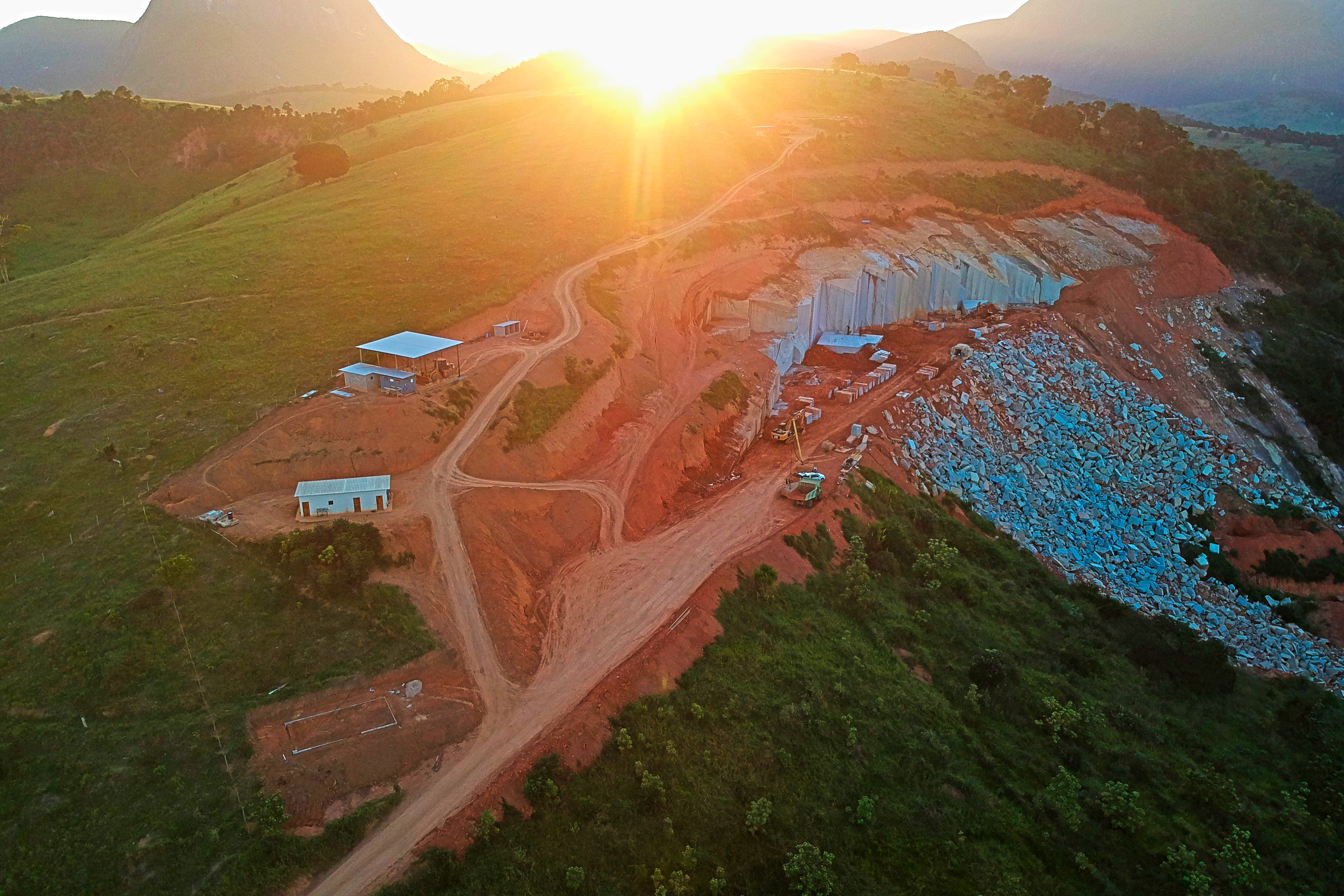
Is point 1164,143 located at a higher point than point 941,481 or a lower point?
higher

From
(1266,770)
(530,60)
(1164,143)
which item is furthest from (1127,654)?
(530,60)

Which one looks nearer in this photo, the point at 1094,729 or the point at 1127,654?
the point at 1094,729

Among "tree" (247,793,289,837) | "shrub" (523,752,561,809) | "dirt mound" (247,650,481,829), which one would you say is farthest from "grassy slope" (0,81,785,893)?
"shrub" (523,752,561,809)

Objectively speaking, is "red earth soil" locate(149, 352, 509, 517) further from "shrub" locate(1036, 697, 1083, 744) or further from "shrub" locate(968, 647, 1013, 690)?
"shrub" locate(1036, 697, 1083, 744)

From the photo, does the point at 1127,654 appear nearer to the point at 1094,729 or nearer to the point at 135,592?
the point at 1094,729

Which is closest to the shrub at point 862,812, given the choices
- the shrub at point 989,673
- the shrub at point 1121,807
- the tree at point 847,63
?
the shrub at point 1121,807

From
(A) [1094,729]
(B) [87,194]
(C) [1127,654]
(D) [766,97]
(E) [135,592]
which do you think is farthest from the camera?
(D) [766,97]
